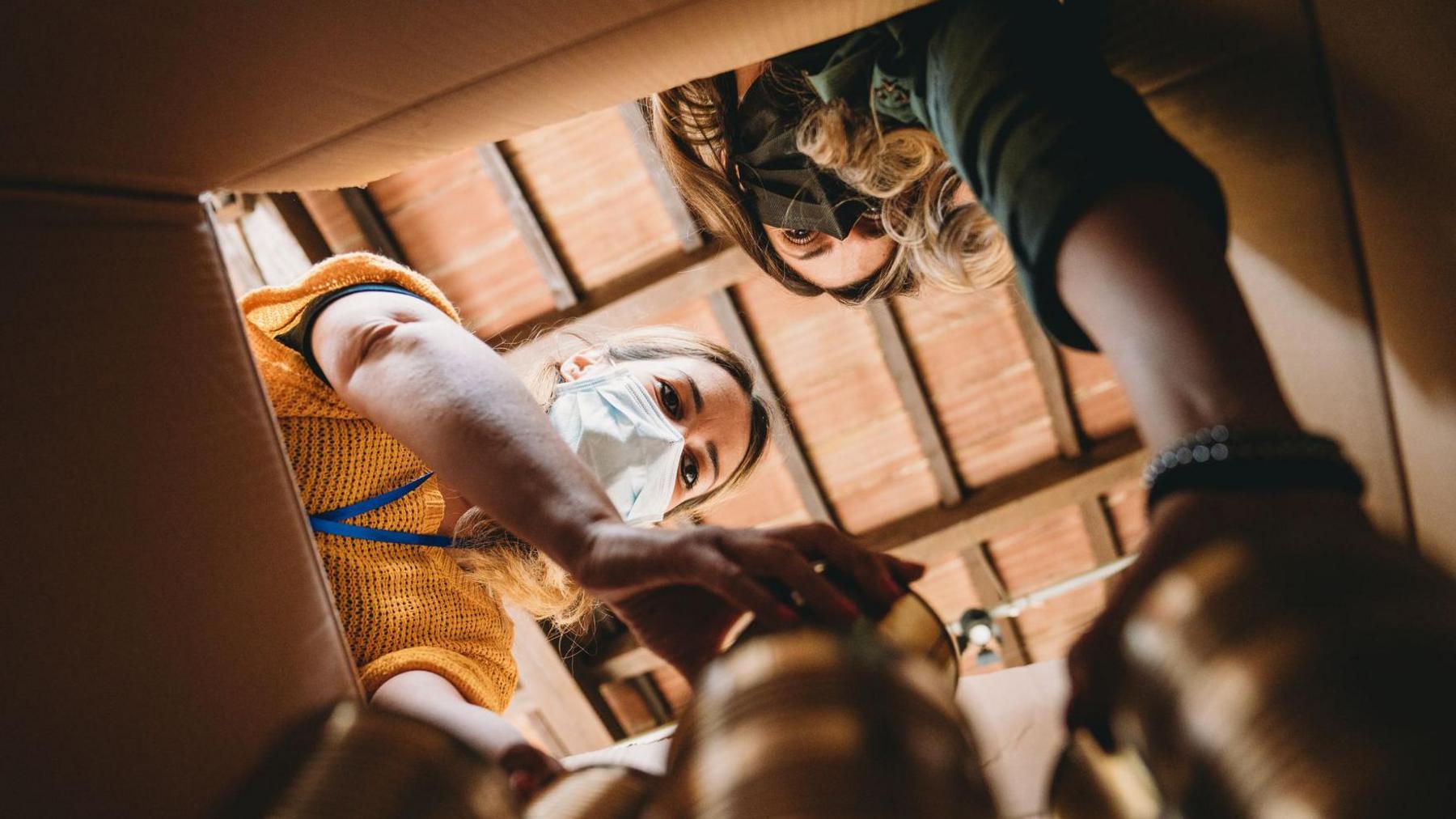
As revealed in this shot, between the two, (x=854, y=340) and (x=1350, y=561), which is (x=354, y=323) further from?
(x=854, y=340)

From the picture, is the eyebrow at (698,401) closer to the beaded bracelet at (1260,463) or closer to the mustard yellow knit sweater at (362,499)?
the mustard yellow knit sweater at (362,499)

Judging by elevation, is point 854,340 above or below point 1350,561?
below

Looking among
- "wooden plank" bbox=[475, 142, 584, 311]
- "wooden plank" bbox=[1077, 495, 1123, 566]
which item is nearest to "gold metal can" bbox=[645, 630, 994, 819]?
"wooden plank" bbox=[475, 142, 584, 311]

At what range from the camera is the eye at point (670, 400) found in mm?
1488

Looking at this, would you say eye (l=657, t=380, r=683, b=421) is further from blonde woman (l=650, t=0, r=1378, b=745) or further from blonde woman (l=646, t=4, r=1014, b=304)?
blonde woman (l=650, t=0, r=1378, b=745)

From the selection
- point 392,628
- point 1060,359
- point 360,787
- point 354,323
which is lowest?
point 1060,359

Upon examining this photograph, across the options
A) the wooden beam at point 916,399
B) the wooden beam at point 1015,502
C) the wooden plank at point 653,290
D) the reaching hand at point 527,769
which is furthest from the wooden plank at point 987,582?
the reaching hand at point 527,769

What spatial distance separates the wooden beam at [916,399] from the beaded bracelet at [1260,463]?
2599 mm

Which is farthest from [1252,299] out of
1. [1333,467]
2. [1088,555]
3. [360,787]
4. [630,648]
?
[1088,555]

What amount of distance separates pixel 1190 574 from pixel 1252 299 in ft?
1.41

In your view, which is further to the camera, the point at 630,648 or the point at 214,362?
the point at 630,648

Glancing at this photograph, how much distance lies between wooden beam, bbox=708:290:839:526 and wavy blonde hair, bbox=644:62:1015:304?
62.9 inches

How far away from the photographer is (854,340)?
318cm

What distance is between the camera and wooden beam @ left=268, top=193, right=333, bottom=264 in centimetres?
284
